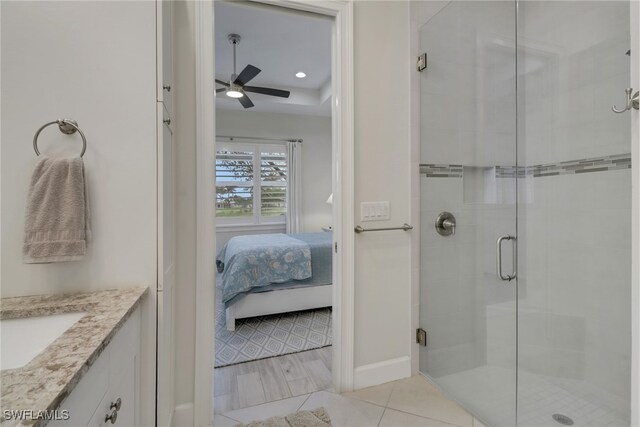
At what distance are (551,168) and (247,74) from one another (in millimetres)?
2749

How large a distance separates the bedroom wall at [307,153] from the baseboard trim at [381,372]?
12.3ft

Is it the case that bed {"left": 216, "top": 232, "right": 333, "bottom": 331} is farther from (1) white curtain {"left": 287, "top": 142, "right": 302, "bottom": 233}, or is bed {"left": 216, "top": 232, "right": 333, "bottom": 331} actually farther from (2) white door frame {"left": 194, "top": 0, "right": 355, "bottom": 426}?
(1) white curtain {"left": 287, "top": 142, "right": 302, "bottom": 233}

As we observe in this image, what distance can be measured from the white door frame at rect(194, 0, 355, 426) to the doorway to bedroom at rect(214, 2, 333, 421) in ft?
0.57

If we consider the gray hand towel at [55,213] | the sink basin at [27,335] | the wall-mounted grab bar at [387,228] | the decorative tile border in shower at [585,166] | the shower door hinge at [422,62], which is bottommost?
the sink basin at [27,335]

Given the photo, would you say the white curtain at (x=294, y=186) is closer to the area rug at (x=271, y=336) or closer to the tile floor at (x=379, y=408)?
the area rug at (x=271, y=336)

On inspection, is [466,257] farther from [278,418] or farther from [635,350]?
[278,418]

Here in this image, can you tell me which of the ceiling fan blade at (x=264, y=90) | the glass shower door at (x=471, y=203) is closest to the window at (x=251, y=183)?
the ceiling fan blade at (x=264, y=90)

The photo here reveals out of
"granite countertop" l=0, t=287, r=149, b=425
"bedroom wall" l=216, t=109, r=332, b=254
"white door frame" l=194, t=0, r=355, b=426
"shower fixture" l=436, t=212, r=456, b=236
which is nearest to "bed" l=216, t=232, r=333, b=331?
"white door frame" l=194, t=0, r=355, b=426

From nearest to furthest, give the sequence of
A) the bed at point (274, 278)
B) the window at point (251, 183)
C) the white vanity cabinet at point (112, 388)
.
A: the white vanity cabinet at point (112, 388) < the bed at point (274, 278) < the window at point (251, 183)

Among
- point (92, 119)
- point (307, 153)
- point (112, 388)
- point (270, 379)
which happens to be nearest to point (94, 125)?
point (92, 119)

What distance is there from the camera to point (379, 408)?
1.72 meters

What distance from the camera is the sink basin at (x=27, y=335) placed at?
79cm

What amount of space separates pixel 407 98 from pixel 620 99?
104 centimetres

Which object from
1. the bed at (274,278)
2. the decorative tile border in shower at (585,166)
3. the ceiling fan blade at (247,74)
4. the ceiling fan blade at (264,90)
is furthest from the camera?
the ceiling fan blade at (264,90)
